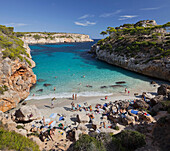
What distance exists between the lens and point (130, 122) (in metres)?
10.8

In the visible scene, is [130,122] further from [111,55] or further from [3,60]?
[111,55]

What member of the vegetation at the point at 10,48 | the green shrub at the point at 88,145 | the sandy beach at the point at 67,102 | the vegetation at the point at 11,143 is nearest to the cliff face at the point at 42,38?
the vegetation at the point at 10,48

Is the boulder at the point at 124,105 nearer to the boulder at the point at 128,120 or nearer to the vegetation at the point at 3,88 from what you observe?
the boulder at the point at 128,120

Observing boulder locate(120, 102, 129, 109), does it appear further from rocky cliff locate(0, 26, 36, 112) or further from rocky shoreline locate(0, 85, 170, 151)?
rocky cliff locate(0, 26, 36, 112)

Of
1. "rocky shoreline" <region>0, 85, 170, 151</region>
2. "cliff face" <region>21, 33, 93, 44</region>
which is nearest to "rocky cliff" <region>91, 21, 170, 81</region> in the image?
"rocky shoreline" <region>0, 85, 170, 151</region>

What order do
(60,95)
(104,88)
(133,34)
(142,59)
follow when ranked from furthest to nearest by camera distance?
(133,34) → (142,59) → (104,88) → (60,95)

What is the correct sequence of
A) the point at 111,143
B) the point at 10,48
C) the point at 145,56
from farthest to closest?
the point at 145,56 → the point at 10,48 → the point at 111,143

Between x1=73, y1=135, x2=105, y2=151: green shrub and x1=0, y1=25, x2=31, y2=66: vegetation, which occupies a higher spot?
x1=0, y1=25, x2=31, y2=66: vegetation

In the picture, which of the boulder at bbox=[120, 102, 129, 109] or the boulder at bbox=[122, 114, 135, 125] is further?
the boulder at bbox=[120, 102, 129, 109]

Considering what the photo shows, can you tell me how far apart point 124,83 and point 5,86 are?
72.2 feet

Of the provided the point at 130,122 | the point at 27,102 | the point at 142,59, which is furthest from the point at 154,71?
the point at 27,102

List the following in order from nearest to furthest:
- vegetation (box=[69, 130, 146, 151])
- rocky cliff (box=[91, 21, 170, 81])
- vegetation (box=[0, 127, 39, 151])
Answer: vegetation (box=[0, 127, 39, 151]), vegetation (box=[69, 130, 146, 151]), rocky cliff (box=[91, 21, 170, 81])

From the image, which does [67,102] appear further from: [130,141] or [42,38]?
[42,38]

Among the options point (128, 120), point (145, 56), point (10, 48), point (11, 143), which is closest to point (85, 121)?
point (128, 120)
